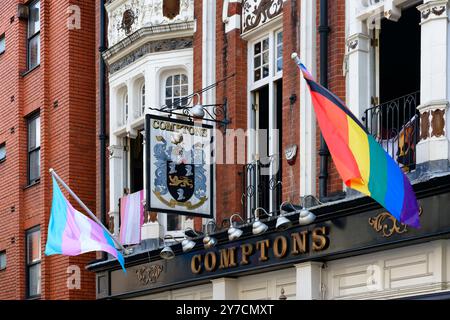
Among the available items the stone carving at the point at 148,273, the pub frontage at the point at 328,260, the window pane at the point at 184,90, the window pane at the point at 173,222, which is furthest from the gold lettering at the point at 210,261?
the window pane at the point at 184,90

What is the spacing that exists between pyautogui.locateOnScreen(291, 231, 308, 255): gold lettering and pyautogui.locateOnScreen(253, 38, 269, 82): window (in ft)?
→ 11.1

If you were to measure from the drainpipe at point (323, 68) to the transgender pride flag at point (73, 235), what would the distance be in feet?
16.0

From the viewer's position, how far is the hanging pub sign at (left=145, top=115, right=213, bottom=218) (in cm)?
1658

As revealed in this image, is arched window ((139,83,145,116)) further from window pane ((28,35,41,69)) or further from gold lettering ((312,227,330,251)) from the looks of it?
gold lettering ((312,227,330,251))

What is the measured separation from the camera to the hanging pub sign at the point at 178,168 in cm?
1658

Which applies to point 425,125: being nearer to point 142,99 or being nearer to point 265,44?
point 265,44

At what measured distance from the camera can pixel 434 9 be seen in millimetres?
12609

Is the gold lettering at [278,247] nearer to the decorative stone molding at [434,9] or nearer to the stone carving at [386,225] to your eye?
the stone carving at [386,225]

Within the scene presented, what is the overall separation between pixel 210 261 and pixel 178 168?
5.30 ft

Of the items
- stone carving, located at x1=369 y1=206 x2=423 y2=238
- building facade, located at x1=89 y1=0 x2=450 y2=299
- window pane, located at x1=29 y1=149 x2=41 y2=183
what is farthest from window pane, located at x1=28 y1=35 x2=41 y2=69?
stone carving, located at x1=369 y1=206 x2=423 y2=238

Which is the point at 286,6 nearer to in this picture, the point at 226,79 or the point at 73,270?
the point at 226,79

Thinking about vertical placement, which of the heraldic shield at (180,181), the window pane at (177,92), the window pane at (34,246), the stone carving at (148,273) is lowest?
the stone carving at (148,273)

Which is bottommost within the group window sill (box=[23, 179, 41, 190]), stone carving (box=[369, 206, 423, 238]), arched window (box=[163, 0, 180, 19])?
stone carving (box=[369, 206, 423, 238])
